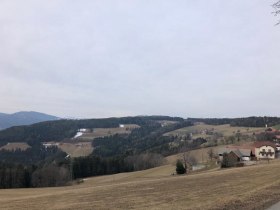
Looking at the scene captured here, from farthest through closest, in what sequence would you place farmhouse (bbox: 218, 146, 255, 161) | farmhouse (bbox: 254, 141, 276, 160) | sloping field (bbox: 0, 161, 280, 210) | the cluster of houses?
farmhouse (bbox: 254, 141, 276, 160) < the cluster of houses < farmhouse (bbox: 218, 146, 255, 161) < sloping field (bbox: 0, 161, 280, 210)

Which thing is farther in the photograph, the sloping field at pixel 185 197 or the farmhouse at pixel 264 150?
the farmhouse at pixel 264 150

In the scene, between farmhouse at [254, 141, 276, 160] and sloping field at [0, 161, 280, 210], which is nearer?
sloping field at [0, 161, 280, 210]

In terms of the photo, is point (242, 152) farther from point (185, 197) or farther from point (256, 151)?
point (185, 197)

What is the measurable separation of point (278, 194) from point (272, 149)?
102289 millimetres

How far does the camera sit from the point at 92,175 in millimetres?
137250

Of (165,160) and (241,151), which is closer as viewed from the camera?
(241,151)

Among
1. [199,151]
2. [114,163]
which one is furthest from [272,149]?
[114,163]

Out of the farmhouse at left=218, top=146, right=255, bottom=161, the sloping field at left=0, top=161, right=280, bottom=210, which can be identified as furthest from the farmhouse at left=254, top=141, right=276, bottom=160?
the sloping field at left=0, top=161, right=280, bottom=210

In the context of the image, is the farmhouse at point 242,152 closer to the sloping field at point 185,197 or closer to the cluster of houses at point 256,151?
the cluster of houses at point 256,151

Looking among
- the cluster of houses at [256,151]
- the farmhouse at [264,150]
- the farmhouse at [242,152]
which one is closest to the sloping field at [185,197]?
the farmhouse at [242,152]

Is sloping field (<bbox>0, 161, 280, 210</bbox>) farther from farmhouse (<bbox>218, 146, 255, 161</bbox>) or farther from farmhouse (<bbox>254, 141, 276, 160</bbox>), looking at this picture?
farmhouse (<bbox>254, 141, 276, 160</bbox>)

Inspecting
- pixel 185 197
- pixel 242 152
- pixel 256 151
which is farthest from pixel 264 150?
pixel 185 197

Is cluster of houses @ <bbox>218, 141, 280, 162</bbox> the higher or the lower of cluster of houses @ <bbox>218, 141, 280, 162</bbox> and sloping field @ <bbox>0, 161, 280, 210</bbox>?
the lower

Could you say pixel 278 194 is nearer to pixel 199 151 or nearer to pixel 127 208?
pixel 127 208
